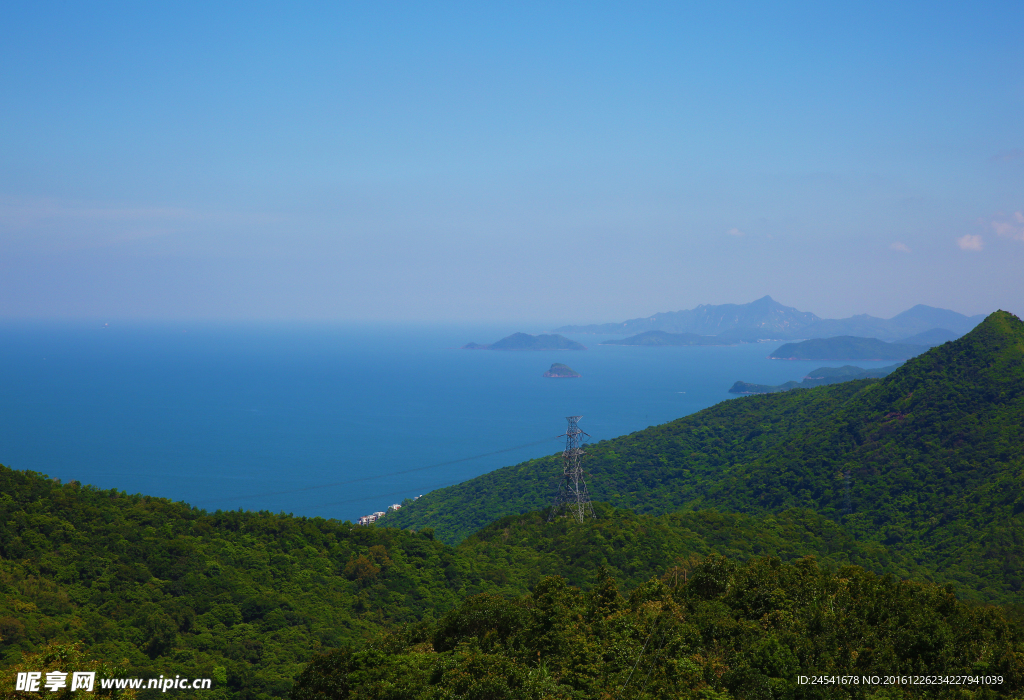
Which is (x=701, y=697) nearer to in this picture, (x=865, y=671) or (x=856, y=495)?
(x=865, y=671)

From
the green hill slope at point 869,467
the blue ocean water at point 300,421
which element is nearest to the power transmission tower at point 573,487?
the green hill slope at point 869,467

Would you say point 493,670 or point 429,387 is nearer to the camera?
point 493,670

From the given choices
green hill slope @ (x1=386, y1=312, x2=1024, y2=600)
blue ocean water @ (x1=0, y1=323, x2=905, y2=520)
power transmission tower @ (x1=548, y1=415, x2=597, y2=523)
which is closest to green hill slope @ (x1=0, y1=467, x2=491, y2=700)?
power transmission tower @ (x1=548, y1=415, x2=597, y2=523)

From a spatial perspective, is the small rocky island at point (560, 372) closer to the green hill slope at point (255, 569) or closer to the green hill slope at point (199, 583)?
the green hill slope at point (255, 569)

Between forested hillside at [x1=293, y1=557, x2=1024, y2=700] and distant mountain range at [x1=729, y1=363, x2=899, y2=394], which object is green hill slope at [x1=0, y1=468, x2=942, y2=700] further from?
distant mountain range at [x1=729, y1=363, x2=899, y2=394]

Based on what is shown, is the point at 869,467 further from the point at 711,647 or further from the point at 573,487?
the point at 711,647

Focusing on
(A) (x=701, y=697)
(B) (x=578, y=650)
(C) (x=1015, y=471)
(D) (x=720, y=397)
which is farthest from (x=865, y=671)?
(D) (x=720, y=397)
